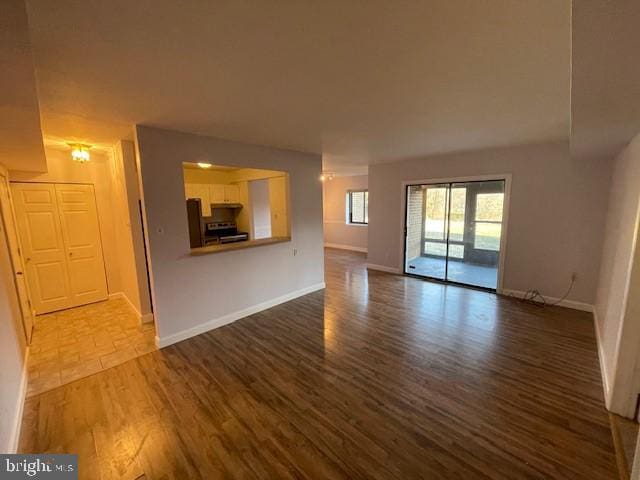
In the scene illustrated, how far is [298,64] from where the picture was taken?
164 cm

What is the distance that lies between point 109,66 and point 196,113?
893 millimetres

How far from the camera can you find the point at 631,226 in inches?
82.0

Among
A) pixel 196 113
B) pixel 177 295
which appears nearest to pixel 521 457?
pixel 177 295

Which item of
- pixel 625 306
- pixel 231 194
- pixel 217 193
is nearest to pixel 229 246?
pixel 217 193

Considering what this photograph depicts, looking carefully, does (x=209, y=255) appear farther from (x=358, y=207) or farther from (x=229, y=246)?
(x=358, y=207)

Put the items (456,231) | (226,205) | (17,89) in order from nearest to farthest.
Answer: (17,89)
(456,231)
(226,205)

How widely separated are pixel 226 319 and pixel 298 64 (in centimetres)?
326

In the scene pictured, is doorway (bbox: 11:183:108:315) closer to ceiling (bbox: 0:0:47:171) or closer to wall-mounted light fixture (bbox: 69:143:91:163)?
wall-mounted light fixture (bbox: 69:143:91:163)

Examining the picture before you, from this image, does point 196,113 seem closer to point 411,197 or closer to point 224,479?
point 224,479

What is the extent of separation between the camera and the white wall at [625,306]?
6.26 feet

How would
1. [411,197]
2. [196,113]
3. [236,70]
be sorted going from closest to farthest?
[236,70] < [196,113] < [411,197]

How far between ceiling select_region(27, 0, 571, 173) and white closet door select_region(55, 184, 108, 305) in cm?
173

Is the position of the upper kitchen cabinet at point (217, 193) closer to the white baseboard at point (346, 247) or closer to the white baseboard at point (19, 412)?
the white baseboard at point (19, 412)

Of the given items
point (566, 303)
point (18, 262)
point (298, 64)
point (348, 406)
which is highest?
point (298, 64)
